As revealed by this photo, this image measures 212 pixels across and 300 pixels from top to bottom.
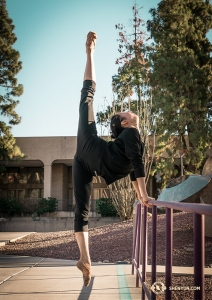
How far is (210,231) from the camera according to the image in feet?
27.2

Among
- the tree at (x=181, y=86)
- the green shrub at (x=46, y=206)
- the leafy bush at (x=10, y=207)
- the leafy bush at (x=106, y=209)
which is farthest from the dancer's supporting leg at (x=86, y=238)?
the leafy bush at (x=10, y=207)

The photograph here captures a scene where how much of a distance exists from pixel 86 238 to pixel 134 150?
95 centimetres

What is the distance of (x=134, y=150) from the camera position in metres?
3.17

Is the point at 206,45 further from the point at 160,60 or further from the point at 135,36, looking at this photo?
the point at 135,36

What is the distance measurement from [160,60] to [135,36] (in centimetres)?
651

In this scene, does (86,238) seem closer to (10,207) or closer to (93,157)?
(93,157)

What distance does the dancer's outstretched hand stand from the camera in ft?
12.5

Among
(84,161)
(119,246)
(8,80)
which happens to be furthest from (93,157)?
(8,80)

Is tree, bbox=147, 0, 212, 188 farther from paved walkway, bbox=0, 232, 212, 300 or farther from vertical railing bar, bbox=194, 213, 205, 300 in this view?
vertical railing bar, bbox=194, 213, 205, 300

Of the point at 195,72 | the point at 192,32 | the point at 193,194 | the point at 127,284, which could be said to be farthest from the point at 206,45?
the point at 127,284

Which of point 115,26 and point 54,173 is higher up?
point 115,26

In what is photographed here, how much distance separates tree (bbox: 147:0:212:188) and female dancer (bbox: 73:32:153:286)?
16.6 meters

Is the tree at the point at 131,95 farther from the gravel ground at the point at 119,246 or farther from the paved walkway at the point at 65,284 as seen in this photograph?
the paved walkway at the point at 65,284

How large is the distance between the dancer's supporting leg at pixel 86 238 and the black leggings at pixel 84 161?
88 millimetres
